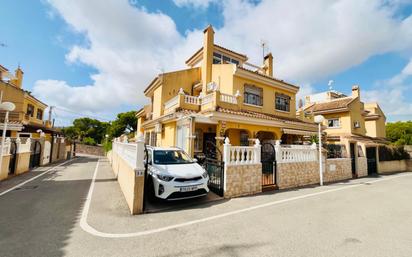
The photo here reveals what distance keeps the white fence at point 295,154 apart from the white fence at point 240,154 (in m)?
1.63

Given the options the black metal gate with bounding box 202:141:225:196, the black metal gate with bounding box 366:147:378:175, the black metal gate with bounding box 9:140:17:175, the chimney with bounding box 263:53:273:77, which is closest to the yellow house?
the black metal gate with bounding box 9:140:17:175

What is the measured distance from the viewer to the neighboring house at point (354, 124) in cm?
1485

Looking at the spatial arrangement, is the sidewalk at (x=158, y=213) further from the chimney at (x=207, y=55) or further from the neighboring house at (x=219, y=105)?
the chimney at (x=207, y=55)

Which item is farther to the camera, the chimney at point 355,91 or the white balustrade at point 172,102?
the chimney at point 355,91

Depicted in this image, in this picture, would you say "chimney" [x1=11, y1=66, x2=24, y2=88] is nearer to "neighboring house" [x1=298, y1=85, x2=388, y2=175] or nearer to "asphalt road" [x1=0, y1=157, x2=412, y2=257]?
"asphalt road" [x1=0, y1=157, x2=412, y2=257]

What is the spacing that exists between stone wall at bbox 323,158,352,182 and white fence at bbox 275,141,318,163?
1493 mm

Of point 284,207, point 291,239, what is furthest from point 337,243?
point 284,207

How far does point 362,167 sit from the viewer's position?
15.0 metres

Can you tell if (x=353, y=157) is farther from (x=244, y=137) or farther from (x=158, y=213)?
(x=158, y=213)

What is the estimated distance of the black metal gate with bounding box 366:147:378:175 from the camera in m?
16.1

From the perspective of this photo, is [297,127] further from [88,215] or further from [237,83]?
[88,215]

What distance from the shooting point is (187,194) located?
6.57 m

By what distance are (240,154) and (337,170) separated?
28.1 feet

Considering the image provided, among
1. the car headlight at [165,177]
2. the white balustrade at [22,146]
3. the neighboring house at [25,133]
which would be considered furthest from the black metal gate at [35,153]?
the car headlight at [165,177]
